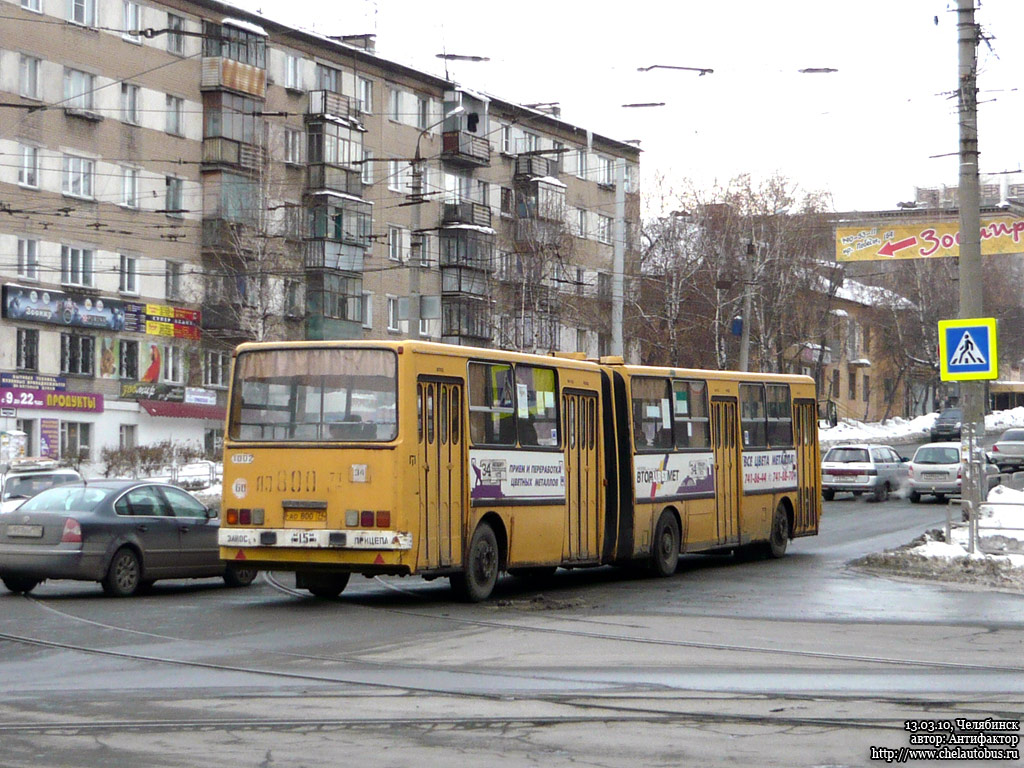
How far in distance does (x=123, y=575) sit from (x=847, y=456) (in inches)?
1061

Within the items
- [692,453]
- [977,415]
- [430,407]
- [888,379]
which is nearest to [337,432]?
[430,407]

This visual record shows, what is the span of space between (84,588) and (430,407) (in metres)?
5.92

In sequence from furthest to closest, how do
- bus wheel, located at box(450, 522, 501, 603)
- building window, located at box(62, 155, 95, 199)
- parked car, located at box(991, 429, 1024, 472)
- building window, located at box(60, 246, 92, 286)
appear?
parked car, located at box(991, 429, 1024, 472)
building window, located at box(60, 246, 92, 286)
building window, located at box(62, 155, 95, 199)
bus wheel, located at box(450, 522, 501, 603)

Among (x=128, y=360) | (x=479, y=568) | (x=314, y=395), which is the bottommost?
(x=479, y=568)

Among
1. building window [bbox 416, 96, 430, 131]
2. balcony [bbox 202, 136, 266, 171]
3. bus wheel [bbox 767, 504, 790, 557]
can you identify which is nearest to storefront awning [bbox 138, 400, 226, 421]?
balcony [bbox 202, 136, 266, 171]

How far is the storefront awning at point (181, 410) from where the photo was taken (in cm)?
5181

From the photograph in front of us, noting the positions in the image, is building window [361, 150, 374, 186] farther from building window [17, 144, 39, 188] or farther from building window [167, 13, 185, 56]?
building window [17, 144, 39, 188]

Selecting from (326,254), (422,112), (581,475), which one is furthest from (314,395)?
(422,112)

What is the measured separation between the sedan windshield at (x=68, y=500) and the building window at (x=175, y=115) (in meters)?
36.1

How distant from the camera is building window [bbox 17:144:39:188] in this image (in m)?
46.4

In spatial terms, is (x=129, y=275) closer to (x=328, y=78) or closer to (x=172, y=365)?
(x=172, y=365)

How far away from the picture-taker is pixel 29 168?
153 ft

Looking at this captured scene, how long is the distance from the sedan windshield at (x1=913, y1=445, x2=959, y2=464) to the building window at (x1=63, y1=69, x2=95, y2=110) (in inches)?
1077

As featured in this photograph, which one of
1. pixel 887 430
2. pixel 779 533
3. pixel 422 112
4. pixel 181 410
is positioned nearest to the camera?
pixel 779 533
